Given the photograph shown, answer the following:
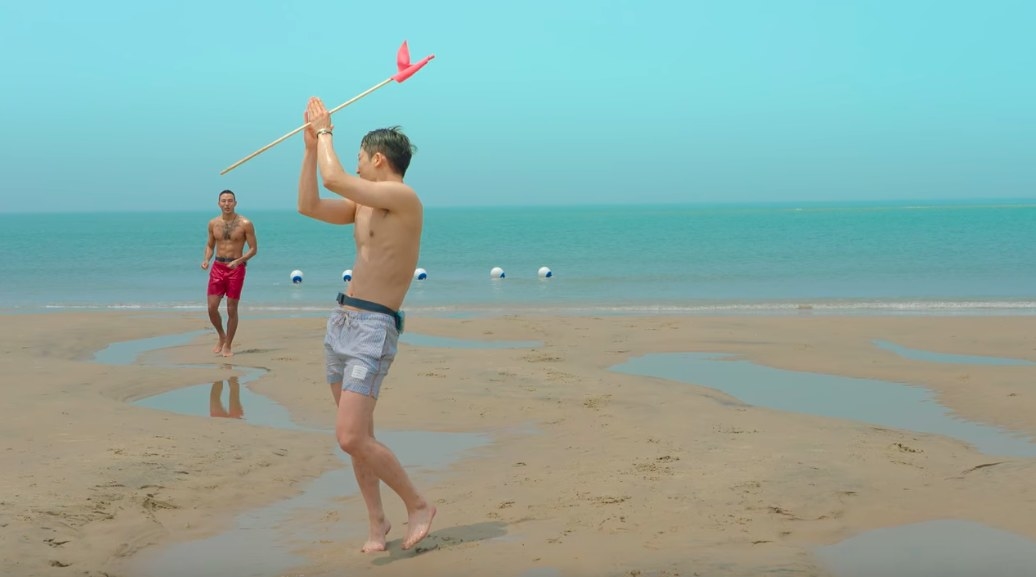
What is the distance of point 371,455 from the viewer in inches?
191

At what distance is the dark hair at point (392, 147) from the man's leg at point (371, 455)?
3.36ft

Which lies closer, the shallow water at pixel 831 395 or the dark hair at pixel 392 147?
the dark hair at pixel 392 147

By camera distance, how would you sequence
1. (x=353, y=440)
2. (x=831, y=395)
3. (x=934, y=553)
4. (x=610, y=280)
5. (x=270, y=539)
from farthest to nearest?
1. (x=610, y=280)
2. (x=831, y=395)
3. (x=270, y=539)
4. (x=934, y=553)
5. (x=353, y=440)

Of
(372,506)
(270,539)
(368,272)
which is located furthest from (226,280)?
(368,272)

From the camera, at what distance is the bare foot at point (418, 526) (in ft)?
16.6

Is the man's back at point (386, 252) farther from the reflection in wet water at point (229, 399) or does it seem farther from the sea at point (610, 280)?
the sea at point (610, 280)

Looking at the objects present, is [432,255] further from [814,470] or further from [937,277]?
[814,470]

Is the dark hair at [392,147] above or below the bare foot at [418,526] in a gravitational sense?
above

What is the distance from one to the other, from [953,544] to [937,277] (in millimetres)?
27303

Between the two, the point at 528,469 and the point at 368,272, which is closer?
the point at 368,272

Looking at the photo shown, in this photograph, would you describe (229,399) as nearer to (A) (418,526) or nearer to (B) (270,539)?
(B) (270,539)

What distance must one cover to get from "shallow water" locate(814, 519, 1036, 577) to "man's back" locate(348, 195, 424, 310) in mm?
2171

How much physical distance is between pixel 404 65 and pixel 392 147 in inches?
23.2

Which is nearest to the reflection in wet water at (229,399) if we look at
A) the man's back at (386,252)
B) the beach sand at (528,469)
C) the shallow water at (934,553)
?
the beach sand at (528,469)
